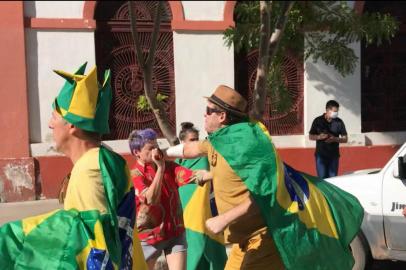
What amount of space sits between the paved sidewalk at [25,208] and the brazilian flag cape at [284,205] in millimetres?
5890

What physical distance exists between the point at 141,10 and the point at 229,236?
23.7ft

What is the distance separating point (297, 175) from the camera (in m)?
3.87

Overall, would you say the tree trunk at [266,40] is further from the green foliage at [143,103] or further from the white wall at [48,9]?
the white wall at [48,9]

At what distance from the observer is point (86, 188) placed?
104 inches

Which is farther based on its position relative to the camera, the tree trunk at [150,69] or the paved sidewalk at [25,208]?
the paved sidewalk at [25,208]

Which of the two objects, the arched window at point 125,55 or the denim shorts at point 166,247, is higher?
the arched window at point 125,55

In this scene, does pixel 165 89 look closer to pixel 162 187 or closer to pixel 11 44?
pixel 11 44

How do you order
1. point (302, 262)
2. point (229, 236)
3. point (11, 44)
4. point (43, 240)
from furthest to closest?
point (11, 44) → point (229, 236) → point (302, 262) → point (43, 240)

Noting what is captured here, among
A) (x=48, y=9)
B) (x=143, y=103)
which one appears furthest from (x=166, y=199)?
(x=48, y=9)

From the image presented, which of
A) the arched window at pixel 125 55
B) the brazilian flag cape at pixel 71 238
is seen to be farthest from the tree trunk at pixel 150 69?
the arched window at pixel 125 55

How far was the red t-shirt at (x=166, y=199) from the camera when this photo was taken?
14.9 ft

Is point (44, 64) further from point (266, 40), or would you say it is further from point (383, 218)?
point (266, 40)

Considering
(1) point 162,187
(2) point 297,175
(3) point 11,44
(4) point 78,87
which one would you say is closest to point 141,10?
(3) point 11,44

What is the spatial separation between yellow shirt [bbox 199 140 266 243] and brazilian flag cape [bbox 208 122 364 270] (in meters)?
→ 0.12
